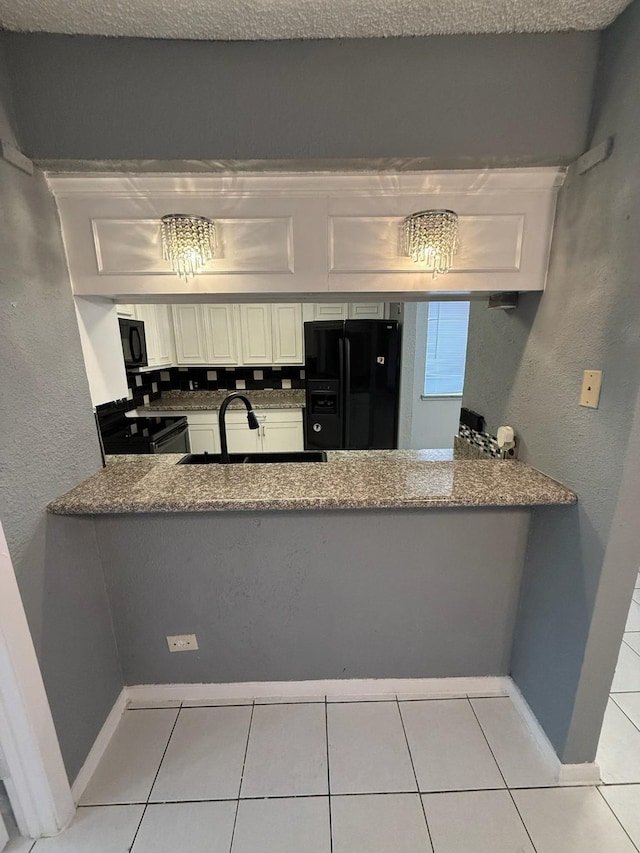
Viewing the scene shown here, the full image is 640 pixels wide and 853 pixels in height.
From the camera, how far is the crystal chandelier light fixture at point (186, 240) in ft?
3.62

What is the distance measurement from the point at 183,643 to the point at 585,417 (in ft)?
5.77

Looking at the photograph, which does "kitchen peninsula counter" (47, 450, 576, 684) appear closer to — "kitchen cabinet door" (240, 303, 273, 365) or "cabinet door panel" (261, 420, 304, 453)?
"cabinet door panel" (261, 420, 304, 453)

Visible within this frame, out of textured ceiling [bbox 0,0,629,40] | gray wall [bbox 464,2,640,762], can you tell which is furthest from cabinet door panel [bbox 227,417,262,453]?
textured ceiling [bbox 0,0,629,40]

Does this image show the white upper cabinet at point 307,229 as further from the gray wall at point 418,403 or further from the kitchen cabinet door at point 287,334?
the kitchen cabinet door at point 287,334

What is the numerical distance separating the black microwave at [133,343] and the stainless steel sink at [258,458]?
1.27 metres

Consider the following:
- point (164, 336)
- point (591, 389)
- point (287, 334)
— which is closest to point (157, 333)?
point (164, 336)

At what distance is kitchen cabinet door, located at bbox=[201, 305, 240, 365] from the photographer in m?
3.78

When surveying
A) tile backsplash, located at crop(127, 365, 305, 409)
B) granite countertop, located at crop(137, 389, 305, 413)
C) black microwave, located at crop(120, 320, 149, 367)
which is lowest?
granite countertop, located at crop(137, 389, 305, 413)

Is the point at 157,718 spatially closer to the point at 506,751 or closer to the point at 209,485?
the point at 209,485

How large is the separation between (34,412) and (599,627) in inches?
74.9

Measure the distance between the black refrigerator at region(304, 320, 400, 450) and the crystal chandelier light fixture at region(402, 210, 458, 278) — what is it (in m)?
2.06

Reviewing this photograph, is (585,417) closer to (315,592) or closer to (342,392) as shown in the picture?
(315,592)

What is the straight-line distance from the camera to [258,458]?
6.14ft

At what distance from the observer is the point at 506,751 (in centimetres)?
131
